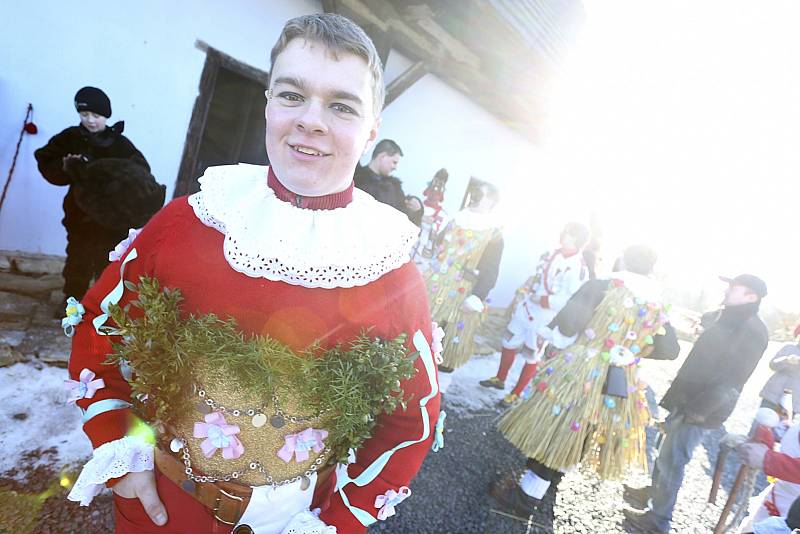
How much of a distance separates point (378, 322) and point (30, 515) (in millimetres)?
2222

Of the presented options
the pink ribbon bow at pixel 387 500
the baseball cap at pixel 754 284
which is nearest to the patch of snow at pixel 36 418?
the pink ribbon bow at pixel 387 500

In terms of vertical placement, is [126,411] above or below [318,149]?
below

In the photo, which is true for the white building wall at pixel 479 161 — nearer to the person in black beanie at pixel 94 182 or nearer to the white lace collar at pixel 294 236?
the person in black beanie at pixel 94 182

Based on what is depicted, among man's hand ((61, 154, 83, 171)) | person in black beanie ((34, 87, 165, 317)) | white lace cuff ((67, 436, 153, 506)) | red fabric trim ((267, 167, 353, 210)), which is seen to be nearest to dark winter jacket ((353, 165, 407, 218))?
person in black beanie ((34, 87, 165, 317))

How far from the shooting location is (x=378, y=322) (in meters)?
1.14

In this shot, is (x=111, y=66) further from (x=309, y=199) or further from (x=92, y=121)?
(x=309, y=199)

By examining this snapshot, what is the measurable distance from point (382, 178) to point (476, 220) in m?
1.21

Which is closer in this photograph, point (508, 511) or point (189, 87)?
point (508, 511)

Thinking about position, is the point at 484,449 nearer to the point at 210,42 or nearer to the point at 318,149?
the point at 318,149

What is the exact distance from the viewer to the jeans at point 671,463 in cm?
322

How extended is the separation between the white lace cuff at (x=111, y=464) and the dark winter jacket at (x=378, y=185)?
2.93 meters

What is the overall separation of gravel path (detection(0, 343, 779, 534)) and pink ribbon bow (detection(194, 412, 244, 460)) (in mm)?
1656

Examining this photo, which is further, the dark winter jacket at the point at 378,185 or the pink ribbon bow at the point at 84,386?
the dark winter jacket at the point at 378,185

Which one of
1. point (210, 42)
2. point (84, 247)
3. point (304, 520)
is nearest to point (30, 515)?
point (304, 520)
